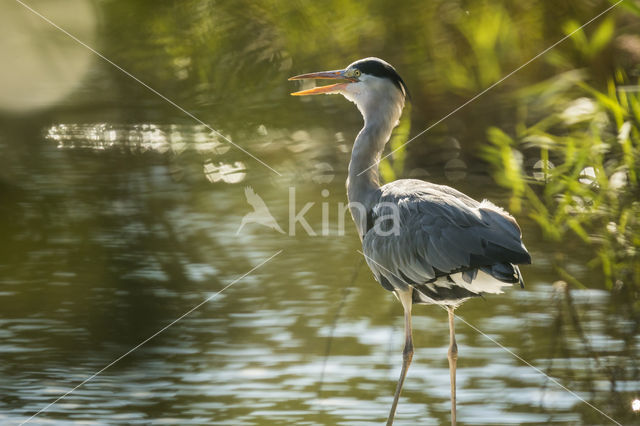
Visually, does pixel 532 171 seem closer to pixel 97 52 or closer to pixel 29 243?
pixel 29 243

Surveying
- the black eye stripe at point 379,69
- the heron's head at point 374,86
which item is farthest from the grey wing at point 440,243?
the black eye stripe at point 379,69

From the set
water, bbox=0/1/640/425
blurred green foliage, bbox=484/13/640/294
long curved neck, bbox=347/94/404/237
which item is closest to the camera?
water, bbox=0/1/640/425

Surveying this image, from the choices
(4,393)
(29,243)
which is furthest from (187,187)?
(4,393)

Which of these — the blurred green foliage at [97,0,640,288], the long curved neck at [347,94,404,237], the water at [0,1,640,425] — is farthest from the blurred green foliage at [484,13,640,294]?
the long curved neck at [347,94,404,237]

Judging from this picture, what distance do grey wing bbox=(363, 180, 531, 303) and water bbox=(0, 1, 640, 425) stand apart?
1.99ft

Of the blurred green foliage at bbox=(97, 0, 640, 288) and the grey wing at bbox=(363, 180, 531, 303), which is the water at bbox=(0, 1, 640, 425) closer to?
the blurred green foliage at bbox=(97, 0, 640, 288)

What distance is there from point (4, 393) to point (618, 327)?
3.16 m

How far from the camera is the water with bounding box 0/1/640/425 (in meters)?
4.61

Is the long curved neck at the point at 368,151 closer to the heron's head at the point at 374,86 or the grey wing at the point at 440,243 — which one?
the heron's head at the point at 374,86

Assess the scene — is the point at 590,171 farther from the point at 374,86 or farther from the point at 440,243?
the point at 440,243

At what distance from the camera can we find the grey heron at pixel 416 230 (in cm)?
407

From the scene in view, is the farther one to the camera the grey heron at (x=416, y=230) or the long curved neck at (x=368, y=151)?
the long curved neck at (x=368, y=151)

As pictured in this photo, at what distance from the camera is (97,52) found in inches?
424

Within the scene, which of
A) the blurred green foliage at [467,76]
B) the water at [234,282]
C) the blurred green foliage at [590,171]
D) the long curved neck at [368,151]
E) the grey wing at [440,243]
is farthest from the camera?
the blurred green foliage at [467,76]
